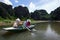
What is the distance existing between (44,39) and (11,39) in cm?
353

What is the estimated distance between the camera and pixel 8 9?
Result: 325 feet

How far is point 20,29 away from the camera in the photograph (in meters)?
20.4

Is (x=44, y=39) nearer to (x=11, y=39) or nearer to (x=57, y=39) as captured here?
(x=57, y=39)

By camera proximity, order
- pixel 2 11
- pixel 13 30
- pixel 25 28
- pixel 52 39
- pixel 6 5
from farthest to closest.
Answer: pixel 6 5
pixel 2 11
pixel 25 28
pixel 13 30
pixel 52 39

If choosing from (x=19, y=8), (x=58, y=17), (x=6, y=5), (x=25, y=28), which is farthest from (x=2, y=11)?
(x=25, y=28)

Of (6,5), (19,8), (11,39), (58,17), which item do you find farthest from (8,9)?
(11,39)

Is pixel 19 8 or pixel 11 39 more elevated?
pixel 19 8

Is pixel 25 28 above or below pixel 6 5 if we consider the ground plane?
below

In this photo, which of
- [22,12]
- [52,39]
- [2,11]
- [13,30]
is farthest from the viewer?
[22,12]

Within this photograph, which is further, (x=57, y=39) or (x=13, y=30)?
(x=13, y=30)

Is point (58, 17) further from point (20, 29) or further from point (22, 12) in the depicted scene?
point (20, 29)

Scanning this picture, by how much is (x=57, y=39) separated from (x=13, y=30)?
6952 mm

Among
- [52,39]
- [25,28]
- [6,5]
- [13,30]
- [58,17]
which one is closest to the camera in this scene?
[52,39]

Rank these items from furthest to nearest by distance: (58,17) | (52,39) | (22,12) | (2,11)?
1. (22,12)
2. (58,17)
3. (2,11)
4. (52,39)
